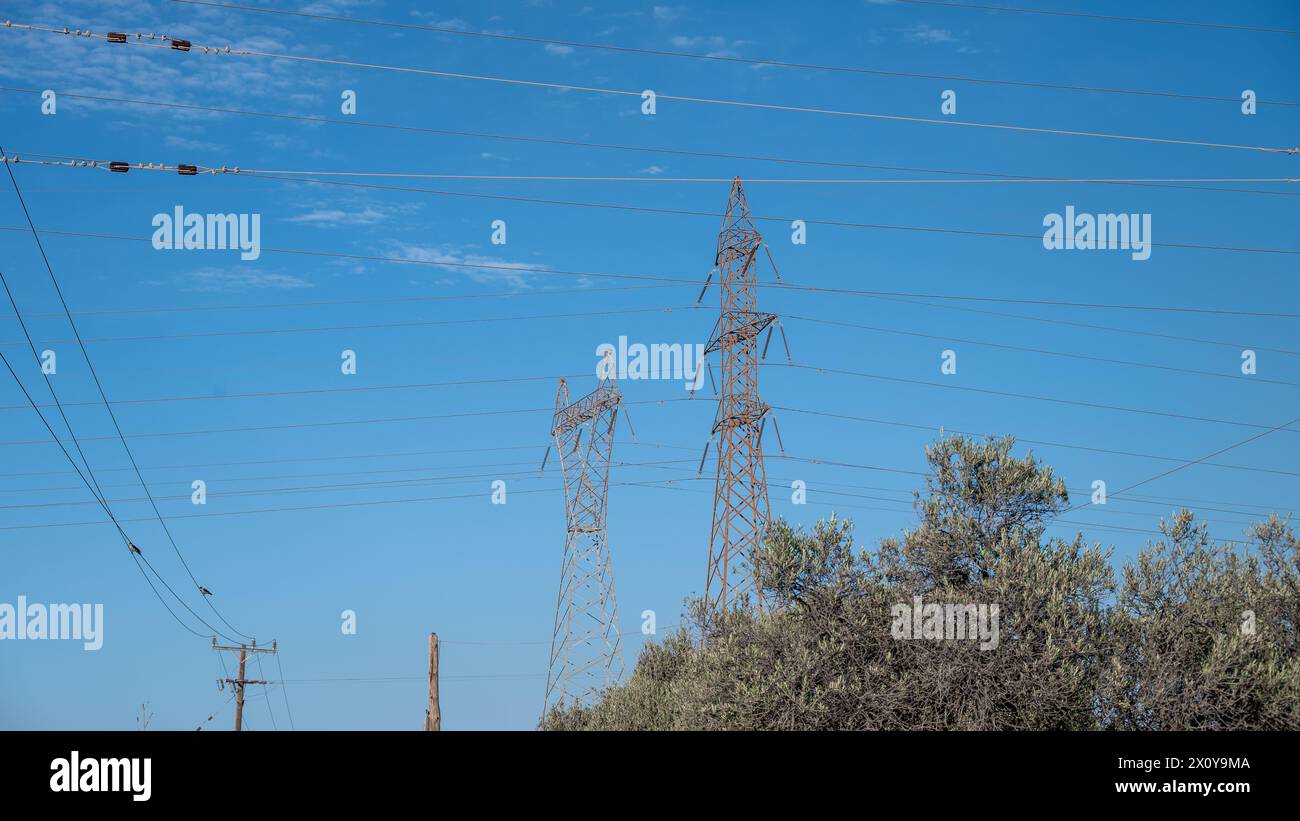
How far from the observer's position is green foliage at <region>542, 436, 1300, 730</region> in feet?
111

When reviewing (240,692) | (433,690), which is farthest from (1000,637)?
(240,692)

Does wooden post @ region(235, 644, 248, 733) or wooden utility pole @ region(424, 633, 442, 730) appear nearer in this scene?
wooden utility pole @ region(424, 633, 442, 730)

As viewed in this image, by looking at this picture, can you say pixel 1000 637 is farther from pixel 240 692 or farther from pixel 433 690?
pixel 240 692

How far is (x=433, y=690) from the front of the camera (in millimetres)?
55750

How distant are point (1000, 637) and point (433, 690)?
30.2m

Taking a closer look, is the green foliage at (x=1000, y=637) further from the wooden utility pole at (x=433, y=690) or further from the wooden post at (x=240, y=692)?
the wooden post at (x=240, y=692)

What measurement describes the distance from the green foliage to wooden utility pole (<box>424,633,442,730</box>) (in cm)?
1790

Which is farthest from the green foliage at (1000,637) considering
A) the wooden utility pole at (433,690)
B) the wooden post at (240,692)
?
the wooden post at (240,692)

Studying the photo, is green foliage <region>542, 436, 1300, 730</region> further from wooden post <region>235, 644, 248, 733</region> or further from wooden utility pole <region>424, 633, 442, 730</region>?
wooden post <region>235, 644, 248, 733</region>

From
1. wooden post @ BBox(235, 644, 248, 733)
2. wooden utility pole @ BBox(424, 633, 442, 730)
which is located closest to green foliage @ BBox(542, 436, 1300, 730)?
wooden utility pole @ BBox(424, 633, 442, 730)

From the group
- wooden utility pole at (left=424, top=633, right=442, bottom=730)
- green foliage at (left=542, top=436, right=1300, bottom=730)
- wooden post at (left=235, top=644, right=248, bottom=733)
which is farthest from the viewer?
wooden post at (left=235, top=644, right=248, bottom=733)

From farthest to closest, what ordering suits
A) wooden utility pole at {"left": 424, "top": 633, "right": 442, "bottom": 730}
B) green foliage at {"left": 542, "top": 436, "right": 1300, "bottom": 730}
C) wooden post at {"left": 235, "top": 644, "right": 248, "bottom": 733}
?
wooden post at {"left": 235, "top": 644, "right": 248, "bottom": 733} → wooden utility pole at {"left": 424, "top": 633, "right": 442, "bottom": 730} → green foliage at {"left": 542, "top": 436, "right": 1300, "bottom": 730}

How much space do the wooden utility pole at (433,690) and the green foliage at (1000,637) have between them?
17897 mm
